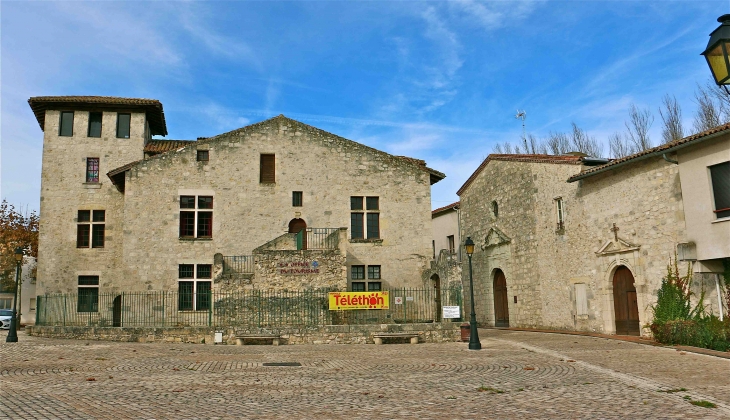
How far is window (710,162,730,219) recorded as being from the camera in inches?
591

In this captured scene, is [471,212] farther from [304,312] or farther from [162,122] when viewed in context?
[162,122]

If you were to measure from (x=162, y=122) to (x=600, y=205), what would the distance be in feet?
67.4

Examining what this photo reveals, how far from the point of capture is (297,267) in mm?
19766

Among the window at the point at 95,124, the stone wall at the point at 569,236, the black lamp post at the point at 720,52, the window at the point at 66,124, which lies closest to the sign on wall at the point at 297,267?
the stone wall at the point at 569,236

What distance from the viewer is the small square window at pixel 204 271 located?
23.2 metres

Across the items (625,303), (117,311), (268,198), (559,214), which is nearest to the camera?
(625,303)

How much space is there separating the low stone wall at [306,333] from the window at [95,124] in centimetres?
1141

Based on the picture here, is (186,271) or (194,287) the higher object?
(186,271)

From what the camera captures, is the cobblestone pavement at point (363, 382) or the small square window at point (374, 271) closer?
the cobblestone pavement at point (363, 382)

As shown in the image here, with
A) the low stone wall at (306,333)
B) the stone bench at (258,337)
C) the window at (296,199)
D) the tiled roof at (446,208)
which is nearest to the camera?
the stone bench at (258,337)

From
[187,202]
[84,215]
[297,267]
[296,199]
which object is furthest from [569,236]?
[84,215]

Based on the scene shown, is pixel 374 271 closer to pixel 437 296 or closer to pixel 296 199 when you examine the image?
pixel 437 296

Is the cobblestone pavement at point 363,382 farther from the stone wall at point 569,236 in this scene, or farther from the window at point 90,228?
the window at point 90,228

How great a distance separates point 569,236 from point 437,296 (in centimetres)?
553
